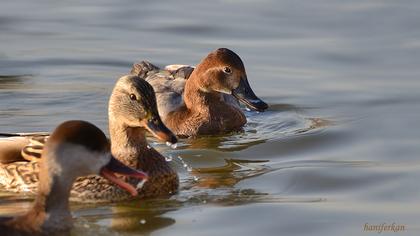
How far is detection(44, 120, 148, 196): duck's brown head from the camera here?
32.8 ft

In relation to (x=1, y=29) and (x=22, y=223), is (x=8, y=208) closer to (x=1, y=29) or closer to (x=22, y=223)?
(x=22, y=223)

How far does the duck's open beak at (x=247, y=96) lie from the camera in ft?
52.1

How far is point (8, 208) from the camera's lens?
1206 cm

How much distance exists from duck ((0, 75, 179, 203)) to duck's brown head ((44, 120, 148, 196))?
215cm

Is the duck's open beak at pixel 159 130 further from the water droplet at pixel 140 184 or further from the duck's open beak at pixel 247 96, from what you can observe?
the duck's open beak at pixel 247 96

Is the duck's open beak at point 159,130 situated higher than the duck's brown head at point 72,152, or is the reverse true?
the duck's brown head at point 72,152

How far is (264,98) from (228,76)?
1.00 m

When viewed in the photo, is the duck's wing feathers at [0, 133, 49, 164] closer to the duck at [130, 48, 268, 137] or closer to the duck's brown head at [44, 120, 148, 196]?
the duck's brown head at [44, 120, 148, 196]

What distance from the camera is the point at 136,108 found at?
1285 cm

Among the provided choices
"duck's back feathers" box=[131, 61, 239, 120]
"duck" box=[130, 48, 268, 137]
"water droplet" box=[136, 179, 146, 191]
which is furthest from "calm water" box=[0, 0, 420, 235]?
"duck's back feathers" box=[131, 61, 239, 120]

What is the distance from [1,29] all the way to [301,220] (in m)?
9.36

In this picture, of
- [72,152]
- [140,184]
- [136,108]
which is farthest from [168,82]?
[72,152]

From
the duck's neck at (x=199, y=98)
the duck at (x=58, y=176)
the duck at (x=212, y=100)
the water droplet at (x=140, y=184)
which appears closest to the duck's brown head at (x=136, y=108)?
the water droplet at (x=140, y=184)

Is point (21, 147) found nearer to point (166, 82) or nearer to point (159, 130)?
point (159, 130)
